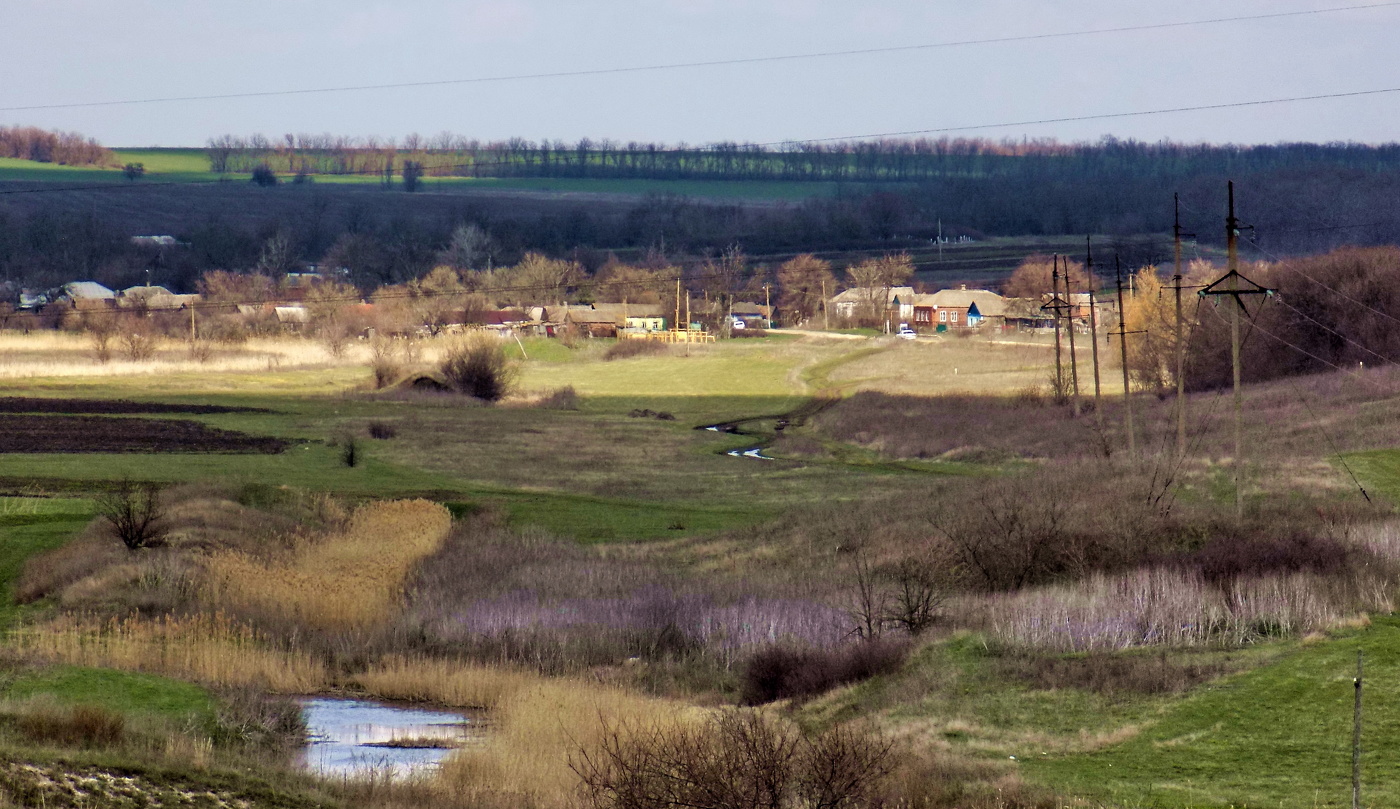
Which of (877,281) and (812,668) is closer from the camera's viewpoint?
(812,668)

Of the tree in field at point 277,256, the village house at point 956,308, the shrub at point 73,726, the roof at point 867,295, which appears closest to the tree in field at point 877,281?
the roof at point 867,295


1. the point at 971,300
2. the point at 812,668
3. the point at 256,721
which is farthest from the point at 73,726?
the point at 971,300

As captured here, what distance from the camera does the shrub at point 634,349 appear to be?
11094 centimetres

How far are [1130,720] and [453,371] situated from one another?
7087 cm

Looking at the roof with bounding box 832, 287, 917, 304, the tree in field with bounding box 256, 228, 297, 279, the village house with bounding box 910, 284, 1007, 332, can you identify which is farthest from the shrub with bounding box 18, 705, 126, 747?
the tree in field with bounding box 256, 228, 297, 279

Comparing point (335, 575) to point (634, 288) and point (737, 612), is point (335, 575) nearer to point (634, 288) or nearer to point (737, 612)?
point (737, 612)

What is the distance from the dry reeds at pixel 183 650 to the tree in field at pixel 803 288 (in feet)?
426

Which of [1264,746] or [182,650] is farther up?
[1264,746]

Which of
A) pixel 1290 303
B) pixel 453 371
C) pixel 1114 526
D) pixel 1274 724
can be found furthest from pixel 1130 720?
pixel 453 371

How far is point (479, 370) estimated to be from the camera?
266ft

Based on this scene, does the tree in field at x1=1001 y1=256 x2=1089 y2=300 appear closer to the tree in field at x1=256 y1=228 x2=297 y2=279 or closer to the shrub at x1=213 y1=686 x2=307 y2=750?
the tree in field at x1=256 y1=228 x2=297 y2=279

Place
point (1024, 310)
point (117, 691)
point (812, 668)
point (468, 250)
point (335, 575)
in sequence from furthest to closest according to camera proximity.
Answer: point (468, 250), point (1024, 310), point (335, 575), point (812, 668), point (117, 691)

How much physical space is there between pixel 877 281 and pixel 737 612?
13173 cm

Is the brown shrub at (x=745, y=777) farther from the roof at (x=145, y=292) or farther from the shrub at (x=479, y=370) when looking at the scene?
the roof at (x=145, y=292)
